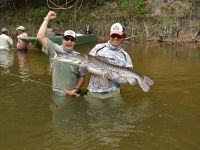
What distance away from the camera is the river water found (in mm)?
6293

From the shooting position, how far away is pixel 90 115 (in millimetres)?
7641

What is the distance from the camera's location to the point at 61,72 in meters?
8.02

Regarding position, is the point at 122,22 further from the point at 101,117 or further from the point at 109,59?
the point at 101,117

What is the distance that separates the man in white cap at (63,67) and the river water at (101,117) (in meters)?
0.27

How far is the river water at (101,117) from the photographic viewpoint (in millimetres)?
6293

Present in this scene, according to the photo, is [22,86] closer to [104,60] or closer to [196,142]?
[104,60]

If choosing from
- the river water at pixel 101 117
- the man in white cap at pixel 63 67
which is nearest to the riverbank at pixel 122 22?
the river water at pixel 101 117

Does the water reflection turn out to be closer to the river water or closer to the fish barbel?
the river water

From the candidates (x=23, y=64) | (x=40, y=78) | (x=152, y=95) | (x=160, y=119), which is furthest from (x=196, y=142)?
(x=23, y=64)

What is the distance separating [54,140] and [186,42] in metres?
16.4

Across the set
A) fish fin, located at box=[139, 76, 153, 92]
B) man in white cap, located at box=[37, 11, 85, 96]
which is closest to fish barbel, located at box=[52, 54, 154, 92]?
man in white cap, located at box=[37, 11, 85, 96]

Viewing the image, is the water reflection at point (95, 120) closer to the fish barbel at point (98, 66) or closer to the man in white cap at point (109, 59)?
the man in white cap at point (109, 59)

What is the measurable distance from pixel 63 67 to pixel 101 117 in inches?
46.8

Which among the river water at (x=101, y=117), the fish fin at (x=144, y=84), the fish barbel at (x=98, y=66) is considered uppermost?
the fish barbel at (x=98, y=66)
